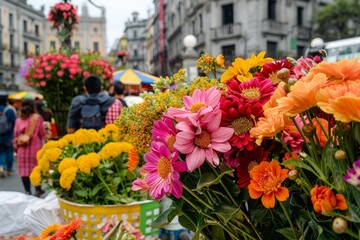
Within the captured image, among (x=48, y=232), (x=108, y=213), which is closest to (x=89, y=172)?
(x=108, y=213)

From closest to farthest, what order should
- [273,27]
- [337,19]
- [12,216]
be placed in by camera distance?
[12,216] → [273,27] → [337,19]

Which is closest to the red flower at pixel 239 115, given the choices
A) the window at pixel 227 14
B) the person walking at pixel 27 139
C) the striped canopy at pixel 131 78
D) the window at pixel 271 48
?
the person walking at pixel 27 139

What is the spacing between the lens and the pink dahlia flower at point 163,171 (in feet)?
2.64

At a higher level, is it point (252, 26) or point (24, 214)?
point (252, 26)

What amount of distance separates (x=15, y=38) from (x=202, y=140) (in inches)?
2051

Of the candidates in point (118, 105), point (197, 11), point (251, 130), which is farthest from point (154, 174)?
point (197, 11)

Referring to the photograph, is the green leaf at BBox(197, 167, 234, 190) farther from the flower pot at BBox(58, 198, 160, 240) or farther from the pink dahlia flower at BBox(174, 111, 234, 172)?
the flower pot at BBox(58, 198, 160, 240)

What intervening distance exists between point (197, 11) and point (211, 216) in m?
27.9

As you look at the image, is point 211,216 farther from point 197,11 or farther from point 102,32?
point 102,32

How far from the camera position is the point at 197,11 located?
90.7ft

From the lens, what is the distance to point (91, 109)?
145 inches

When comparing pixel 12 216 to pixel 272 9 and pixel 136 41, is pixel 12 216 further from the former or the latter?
pixel 136 41

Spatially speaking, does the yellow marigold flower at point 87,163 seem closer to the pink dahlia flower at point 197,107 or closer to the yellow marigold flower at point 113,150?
the yellow marigold flower at point 113,150

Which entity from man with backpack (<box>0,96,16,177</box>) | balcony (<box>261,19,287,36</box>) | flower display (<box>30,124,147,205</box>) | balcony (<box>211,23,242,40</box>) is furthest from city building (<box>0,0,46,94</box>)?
flower display (<box>30,124,147,205</box>)
